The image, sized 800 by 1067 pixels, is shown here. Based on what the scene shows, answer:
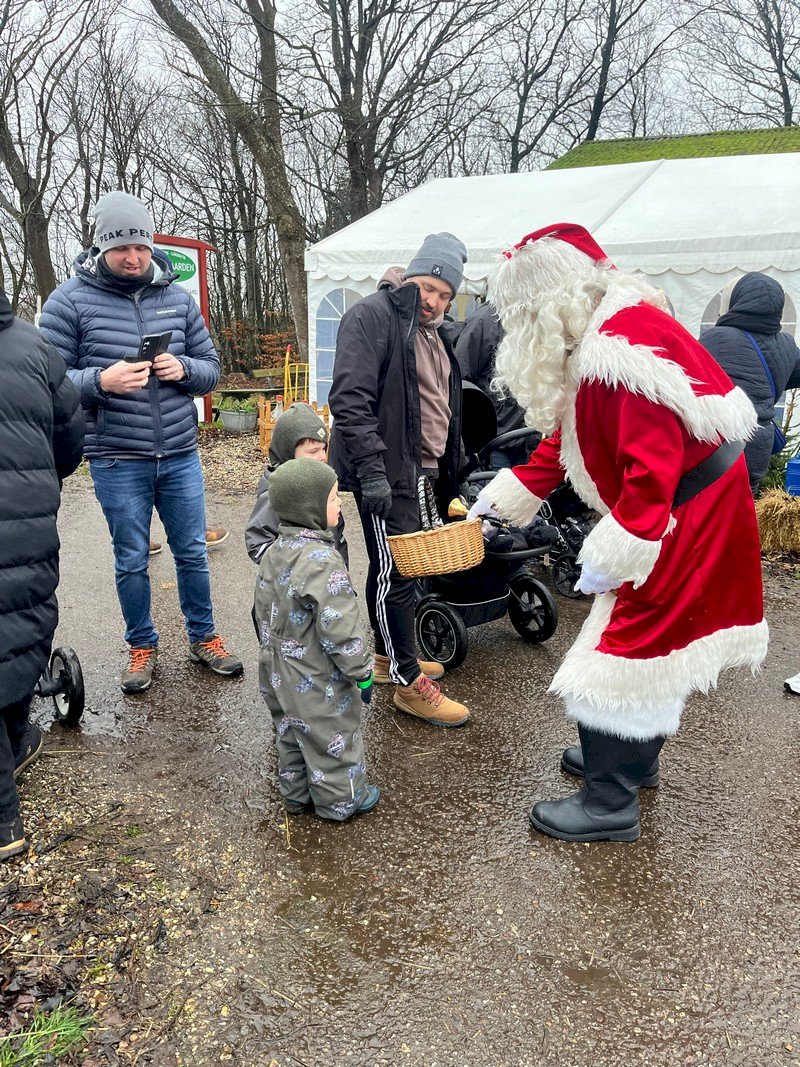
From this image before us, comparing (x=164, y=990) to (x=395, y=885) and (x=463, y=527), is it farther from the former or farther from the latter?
(x=463, y=527)

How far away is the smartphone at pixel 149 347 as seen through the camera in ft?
11.8

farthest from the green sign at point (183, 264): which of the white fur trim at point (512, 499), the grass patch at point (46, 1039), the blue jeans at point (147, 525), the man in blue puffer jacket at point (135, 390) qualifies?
the grass patch at point (46, 1039)

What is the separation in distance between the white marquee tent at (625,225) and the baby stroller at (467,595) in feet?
10.2

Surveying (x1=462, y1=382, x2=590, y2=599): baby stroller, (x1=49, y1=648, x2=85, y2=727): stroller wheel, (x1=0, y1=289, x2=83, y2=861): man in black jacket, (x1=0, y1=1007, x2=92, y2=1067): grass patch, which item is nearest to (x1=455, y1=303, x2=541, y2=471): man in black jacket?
(x1=462, y1=382, x2=590, y2=599): baby stroller

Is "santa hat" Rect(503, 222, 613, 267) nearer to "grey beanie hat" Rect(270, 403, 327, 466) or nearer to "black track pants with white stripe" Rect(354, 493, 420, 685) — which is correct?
"grey beanie hat" Rect(270, 403, 327, 466)

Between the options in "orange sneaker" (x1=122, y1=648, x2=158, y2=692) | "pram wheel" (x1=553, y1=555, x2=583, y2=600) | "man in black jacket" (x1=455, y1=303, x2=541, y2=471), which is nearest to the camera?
"orange sneaker" (x1=122, y1=648, x2=158, y2=692)

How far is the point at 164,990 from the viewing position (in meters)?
2.21

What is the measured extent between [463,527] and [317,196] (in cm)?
2135

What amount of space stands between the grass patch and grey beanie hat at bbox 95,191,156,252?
295 cm

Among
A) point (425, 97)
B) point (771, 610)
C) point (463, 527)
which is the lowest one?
point (771, 610)

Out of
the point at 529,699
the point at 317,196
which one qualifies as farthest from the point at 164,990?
the point at 317,196

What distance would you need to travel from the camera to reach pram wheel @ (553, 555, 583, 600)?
549 centimetres

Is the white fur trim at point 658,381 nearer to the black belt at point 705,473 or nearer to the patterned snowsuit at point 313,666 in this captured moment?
the black belt at point 705,473

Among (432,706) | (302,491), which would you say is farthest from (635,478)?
(432,706)
